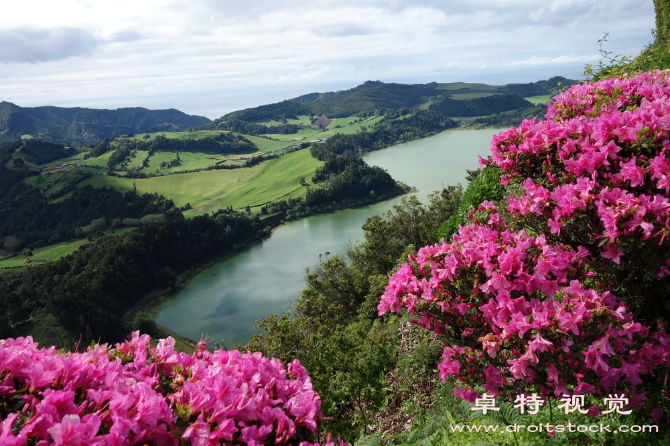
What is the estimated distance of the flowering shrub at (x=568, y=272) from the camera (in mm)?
3080

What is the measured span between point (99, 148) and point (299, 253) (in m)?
147

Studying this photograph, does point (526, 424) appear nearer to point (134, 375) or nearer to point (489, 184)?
point (134, 375)

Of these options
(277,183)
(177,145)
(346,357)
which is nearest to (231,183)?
(277,183)

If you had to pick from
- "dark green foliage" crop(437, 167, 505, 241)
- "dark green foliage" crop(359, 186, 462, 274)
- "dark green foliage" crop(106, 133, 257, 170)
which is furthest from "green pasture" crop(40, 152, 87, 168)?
"dark green foliage" crop(437, 167, 505, 241)

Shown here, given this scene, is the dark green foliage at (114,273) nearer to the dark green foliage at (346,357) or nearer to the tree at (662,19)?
the dark green foliage at (346,357)

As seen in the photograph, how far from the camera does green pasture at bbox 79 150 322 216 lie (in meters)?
114

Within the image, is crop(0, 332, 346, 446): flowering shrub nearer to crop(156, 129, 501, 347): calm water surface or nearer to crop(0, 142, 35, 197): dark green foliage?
crop(156, 129, 501, 347): calm water surface

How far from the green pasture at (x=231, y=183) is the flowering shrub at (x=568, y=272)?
4162 inches

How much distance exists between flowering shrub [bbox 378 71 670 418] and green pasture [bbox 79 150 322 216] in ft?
347

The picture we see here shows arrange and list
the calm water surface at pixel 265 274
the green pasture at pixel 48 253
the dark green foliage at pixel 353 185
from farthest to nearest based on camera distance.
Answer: the dark green foliage at pixel 353 185 → the green pasture at pixel 48 253 → the calm water surface at pixel 265 274

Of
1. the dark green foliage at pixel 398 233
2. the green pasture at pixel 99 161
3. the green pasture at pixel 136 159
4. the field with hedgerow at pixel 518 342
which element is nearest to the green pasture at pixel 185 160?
the green pasture at pixel 136 159

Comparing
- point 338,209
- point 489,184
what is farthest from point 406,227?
point 338,209

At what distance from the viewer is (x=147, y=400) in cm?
231

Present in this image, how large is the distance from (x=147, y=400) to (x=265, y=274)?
6497cm
